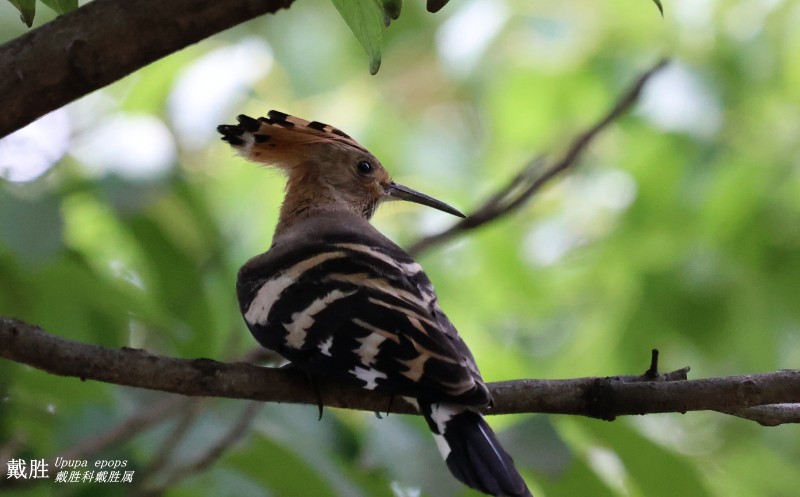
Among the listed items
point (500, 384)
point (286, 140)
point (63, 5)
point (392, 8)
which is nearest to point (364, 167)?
point (286, 140)

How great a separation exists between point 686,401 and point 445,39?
7.93ft

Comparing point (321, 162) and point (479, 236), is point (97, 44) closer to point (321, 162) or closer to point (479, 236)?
point (321, 162)

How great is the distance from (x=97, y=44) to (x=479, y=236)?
97.9 inches

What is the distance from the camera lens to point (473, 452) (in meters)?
1.72

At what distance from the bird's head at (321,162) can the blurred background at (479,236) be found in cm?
19

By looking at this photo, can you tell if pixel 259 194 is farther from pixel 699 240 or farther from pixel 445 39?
pixel 699 240

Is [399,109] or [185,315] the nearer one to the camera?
[185,315]

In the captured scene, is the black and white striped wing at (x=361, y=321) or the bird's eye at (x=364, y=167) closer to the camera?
the black and white striped wing at (x=361, y=321)

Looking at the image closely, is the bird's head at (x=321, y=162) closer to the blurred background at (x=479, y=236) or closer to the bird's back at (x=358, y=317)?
the blurred background at (x=479, y=236)

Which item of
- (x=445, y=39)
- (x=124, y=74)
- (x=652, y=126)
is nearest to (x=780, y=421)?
(x=124, y=74)

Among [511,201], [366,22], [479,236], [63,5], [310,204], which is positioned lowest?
[479,236]

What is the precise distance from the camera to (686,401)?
172cm

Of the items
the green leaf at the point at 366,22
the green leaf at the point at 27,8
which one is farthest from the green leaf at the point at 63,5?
the green leaf at the point at 366,22

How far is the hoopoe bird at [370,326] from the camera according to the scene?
1742mm
